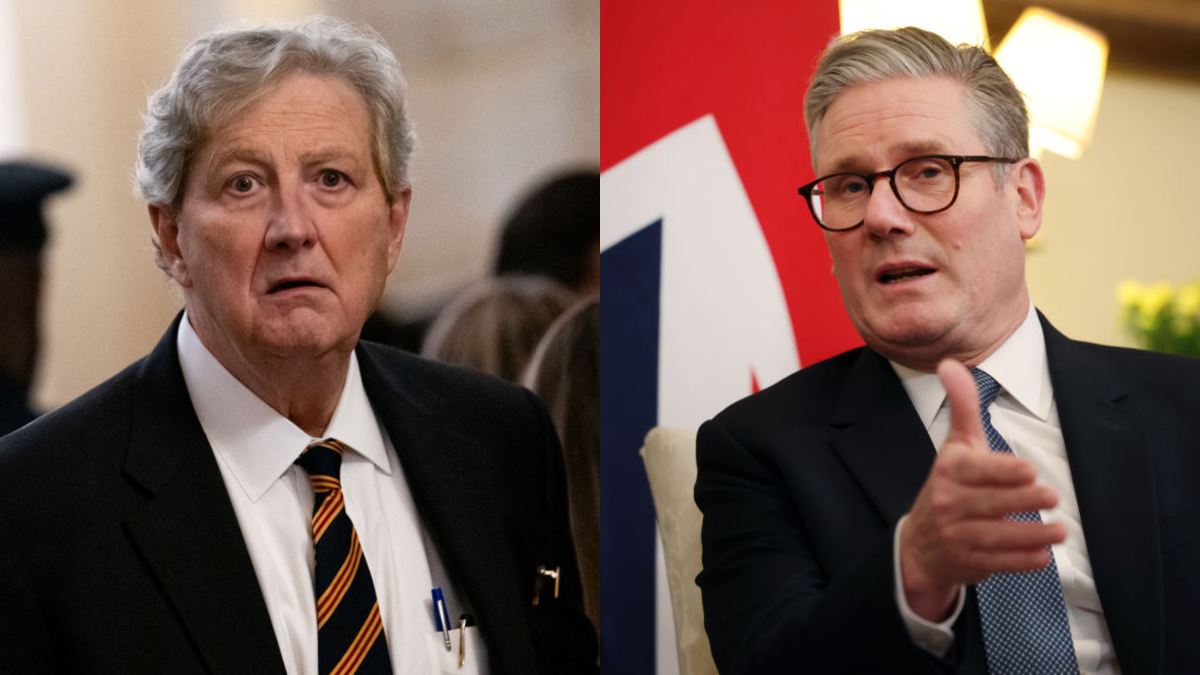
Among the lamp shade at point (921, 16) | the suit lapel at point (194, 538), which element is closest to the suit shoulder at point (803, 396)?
the suit lapel at point (194, 538)

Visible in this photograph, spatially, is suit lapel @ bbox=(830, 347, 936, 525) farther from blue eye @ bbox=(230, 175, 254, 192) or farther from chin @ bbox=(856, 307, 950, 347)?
blue eye @ bbox=(230, 175, 254, 192)

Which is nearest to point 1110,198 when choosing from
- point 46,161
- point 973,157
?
point 973,157

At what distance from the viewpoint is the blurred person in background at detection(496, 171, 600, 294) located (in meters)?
2.39

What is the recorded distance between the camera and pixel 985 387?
1822mm

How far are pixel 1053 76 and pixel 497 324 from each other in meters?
1.70

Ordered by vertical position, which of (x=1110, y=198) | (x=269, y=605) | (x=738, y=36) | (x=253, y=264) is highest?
(x=738, y=36)

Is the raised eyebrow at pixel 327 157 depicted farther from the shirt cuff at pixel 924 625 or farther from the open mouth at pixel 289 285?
the shirt cuff at pixel 924 625

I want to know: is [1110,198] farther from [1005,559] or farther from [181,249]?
[181,249]

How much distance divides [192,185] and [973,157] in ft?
4.28

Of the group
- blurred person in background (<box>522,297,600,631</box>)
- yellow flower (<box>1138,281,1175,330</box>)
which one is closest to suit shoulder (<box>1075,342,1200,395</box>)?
blurred person in background (<box>522,297,600,631</box>)

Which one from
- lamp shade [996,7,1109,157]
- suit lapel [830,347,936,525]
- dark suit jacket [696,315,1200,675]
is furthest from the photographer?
lamp shade [996,7,1109,157]

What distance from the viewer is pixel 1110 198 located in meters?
3.22

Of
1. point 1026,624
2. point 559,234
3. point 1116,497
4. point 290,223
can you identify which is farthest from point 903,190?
point 290,223

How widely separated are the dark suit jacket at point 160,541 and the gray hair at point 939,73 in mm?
975
